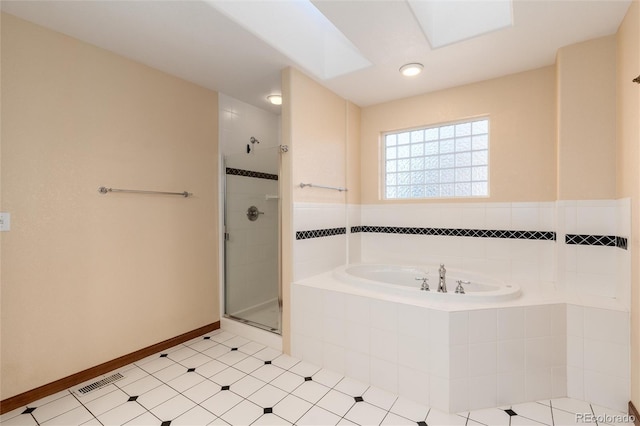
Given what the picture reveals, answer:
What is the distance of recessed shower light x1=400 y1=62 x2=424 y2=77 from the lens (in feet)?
7.51

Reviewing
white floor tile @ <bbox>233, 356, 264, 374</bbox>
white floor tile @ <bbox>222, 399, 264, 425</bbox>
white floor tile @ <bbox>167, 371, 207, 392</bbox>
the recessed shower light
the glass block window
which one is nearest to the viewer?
white floor tile @ <bbox>222, 399, 264, 425</bbox>

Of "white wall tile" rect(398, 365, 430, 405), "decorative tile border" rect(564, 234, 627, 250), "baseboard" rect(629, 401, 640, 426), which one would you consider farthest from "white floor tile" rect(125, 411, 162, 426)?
"decorative tile border" rect(564, 234, 627, 250)

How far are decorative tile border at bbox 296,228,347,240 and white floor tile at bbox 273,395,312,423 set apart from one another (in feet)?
3.60

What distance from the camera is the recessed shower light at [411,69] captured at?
2289 mm

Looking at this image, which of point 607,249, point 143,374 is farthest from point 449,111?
point 143,374

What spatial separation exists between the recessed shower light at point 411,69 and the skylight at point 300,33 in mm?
276

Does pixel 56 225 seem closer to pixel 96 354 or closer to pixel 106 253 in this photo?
pixel 106 253

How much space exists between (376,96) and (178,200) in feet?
6.79

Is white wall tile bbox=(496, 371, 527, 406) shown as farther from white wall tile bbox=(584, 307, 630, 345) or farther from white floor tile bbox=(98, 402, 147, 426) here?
white floor tile bbox=(98, 402, 147, 426)

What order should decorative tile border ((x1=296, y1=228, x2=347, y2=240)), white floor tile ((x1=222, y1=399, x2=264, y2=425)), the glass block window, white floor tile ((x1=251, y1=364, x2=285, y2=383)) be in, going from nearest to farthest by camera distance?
1. white floor tile ((x1=222, y1=399, x2=264, y2=425))
2. white floor tile ((x1=251, y1=364, x2=285, y2=383))
3. decorative tile border ((x1=296, y1=228, x2=347, y2=240))
4. the glass block window

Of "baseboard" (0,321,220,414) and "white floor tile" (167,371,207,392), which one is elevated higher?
"baseboard" (0,321,220,414)

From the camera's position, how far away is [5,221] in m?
1.67

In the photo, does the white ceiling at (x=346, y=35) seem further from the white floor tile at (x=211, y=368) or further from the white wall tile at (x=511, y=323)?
the white floor tile at (x=211, y=368)

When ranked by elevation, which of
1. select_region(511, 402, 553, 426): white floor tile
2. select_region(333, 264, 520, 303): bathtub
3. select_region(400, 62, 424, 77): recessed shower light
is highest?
select_region(400, 62, 424, 77): recessed shower light
